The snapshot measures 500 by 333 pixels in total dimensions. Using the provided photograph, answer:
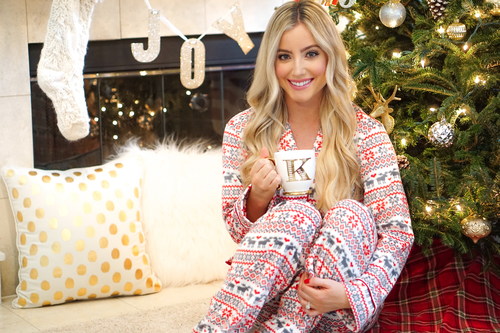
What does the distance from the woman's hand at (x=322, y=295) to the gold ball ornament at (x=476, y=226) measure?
0.43m

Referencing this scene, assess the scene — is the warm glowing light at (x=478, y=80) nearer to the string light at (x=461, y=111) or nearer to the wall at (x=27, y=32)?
the string light at (x=461, y=111)

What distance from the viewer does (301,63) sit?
1736mm

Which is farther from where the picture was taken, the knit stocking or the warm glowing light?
the knit stocking

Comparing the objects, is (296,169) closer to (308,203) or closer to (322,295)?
(308,203)

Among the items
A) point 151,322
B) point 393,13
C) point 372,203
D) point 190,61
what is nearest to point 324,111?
point 372,203

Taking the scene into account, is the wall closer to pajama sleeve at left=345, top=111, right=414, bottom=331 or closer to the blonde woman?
the blonde woman

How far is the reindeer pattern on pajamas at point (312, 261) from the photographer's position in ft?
5.00

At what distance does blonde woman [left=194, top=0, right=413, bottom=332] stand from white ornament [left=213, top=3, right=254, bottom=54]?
784 mm

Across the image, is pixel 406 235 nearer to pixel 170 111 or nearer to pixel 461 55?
pixel 461 55

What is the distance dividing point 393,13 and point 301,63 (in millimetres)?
404

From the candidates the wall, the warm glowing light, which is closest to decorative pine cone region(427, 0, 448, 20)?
the warm glowing light

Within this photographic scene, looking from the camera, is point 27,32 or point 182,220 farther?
point 27,32

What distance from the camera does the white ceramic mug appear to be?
1.54 meters

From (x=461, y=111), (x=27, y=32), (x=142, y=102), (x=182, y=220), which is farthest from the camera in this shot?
(x=142, y=102)
